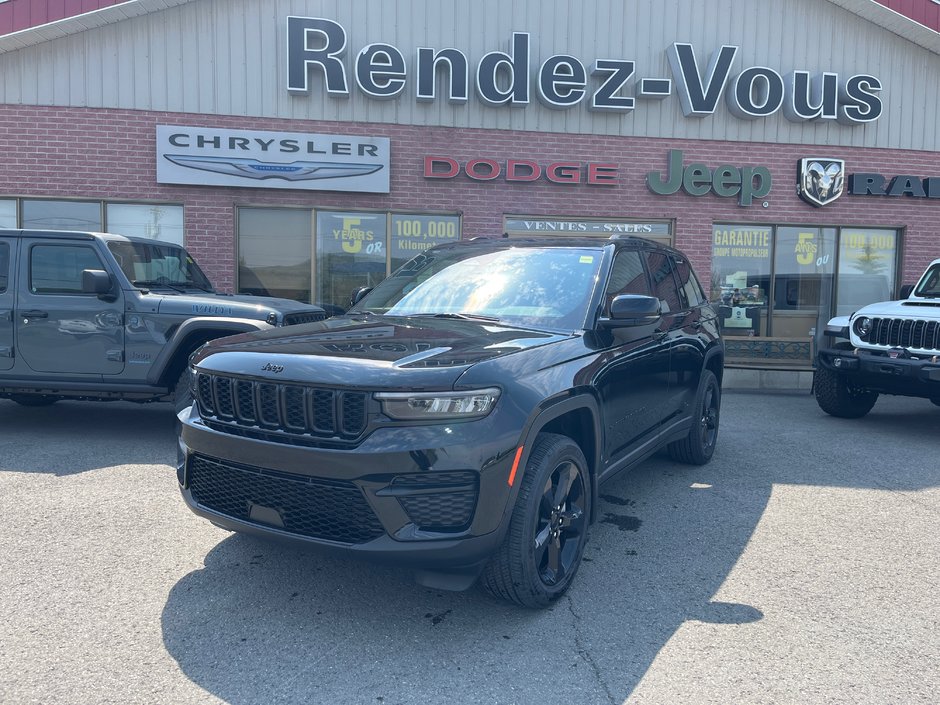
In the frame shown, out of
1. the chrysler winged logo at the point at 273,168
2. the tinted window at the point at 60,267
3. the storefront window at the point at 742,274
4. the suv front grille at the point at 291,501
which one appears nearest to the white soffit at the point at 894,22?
the storefront window at the point at 742,274

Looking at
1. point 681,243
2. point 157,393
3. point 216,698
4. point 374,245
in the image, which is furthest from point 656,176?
point 216,698

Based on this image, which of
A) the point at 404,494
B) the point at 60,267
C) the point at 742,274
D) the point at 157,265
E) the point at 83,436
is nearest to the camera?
the point at 404,494

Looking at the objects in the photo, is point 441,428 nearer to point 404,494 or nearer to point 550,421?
point 404,494

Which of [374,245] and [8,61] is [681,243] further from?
[8,61]

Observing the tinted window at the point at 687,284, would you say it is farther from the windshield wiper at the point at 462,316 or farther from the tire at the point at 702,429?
the windshield wiper at the point at 462,316

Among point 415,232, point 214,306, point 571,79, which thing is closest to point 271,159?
point 415,232

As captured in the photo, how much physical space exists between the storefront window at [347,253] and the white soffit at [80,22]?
3732mm

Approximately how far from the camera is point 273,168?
36.7 feet

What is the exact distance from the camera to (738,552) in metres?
4.19

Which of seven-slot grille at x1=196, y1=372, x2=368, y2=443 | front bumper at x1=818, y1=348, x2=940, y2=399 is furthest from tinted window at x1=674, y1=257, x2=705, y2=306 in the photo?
seven-slot grille at x1=196, y1=372, x2=368, y2=443

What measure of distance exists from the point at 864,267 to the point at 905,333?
244 inches

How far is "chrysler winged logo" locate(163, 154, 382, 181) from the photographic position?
1107cm

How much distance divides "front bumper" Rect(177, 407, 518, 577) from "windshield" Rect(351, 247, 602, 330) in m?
1.21

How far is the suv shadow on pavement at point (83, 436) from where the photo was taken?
586 centimetres
